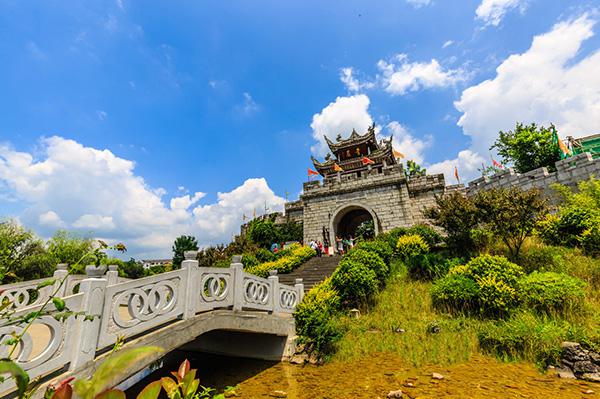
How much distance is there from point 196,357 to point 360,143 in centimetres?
2117

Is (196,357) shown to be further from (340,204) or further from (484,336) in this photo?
(340,204)

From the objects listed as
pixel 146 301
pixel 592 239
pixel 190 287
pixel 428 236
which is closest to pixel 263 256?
pixel 428 236

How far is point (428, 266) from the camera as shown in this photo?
984 cm

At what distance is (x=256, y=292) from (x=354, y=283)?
349cm

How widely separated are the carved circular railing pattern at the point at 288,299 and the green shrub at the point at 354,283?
1.45 m

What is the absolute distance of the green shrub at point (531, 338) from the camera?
17.4ft

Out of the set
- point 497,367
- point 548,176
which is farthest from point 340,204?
point 497,367

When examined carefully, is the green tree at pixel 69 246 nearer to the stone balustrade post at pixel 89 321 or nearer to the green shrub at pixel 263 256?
the green shrub at pixel 263 256

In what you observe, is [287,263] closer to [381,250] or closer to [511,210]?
[381,250]

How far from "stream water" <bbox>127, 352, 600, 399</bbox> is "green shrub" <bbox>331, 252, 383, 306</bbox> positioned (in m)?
2.48

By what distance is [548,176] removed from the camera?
12.9 m

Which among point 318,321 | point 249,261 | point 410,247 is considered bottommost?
point 318,321

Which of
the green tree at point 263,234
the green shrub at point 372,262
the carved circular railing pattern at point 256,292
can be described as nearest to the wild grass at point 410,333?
the green shrub at point 372,262

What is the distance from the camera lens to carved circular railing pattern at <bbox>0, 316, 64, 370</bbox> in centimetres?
253
